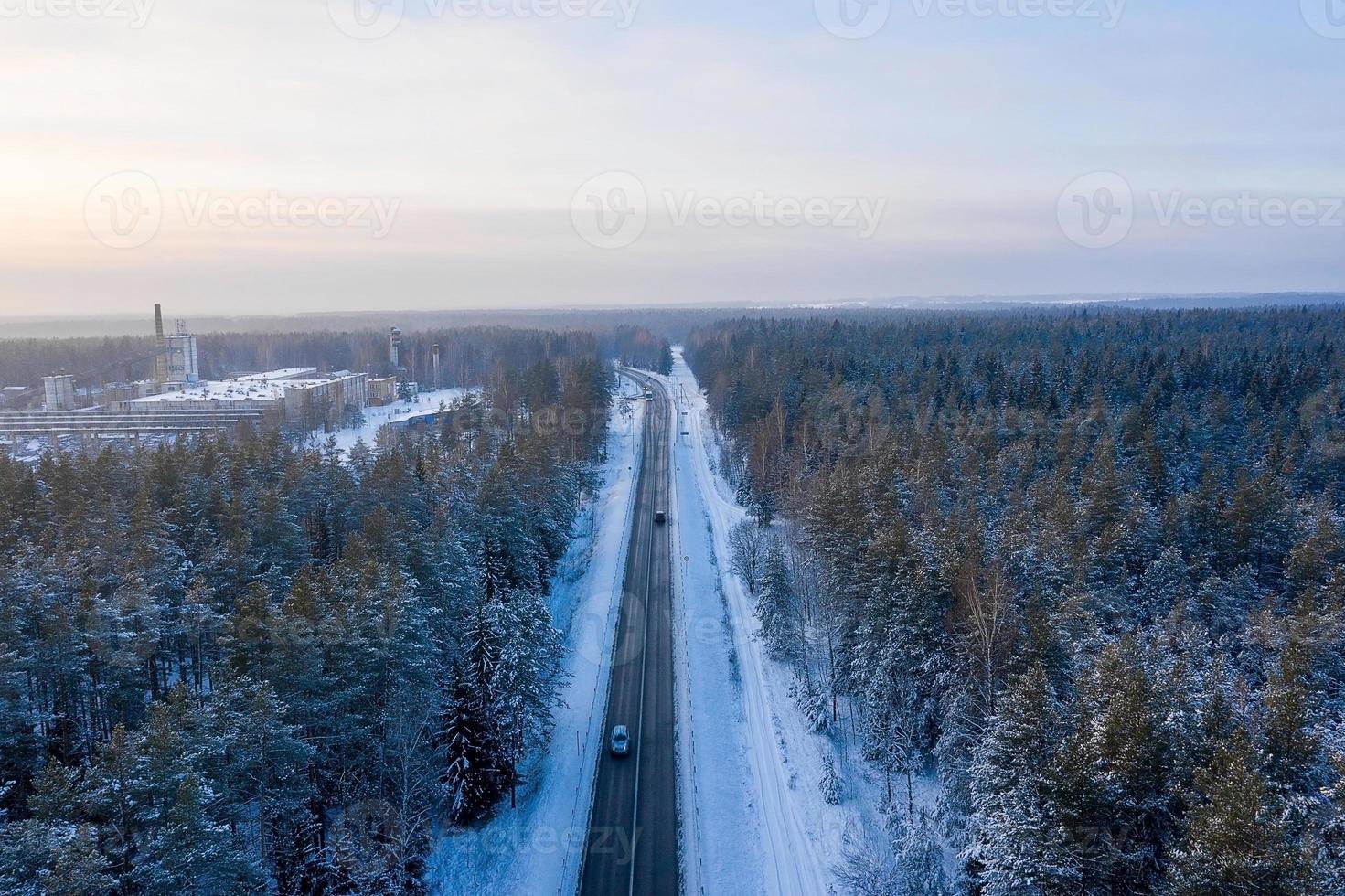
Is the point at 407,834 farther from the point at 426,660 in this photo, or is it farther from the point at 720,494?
the point at 720,494

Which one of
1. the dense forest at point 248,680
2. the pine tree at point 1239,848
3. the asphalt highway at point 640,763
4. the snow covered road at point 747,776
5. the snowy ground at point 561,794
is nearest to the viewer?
Result: the pine tree at point 1239,848

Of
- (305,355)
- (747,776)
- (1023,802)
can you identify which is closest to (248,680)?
(747,776)

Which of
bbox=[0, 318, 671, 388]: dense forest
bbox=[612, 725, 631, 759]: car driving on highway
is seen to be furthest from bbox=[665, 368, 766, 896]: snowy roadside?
bbox=[0, 318, 671, 388]: dense forest

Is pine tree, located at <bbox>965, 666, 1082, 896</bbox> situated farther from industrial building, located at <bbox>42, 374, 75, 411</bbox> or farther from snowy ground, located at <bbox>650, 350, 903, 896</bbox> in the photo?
industrial building, located at <bbox>42, 374, 75, 411</bbox>

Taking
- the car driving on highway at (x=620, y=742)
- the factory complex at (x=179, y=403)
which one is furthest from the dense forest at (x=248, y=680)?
the factory complex at (x=179, y=403)

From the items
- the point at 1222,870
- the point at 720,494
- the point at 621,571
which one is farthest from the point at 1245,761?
the point at 720,494

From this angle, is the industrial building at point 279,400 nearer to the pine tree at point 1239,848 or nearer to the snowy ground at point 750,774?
the snowy ground at point 750,774

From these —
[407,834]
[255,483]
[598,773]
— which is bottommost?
[598,773]
